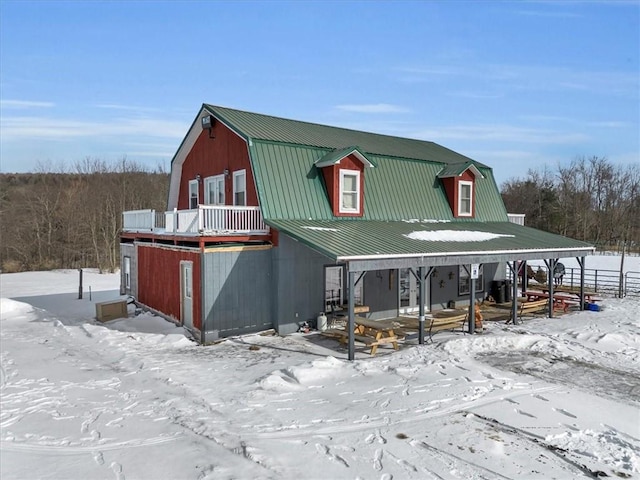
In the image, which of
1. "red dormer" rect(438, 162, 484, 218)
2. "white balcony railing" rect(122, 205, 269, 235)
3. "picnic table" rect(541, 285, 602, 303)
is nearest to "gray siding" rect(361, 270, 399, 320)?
"white balcony railing" rect(122, 205, 269, 235)

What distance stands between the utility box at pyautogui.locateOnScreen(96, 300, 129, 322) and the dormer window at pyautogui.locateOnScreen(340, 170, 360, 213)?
30.0 feet

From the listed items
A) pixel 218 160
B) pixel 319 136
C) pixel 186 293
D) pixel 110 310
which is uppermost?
pixel 319 136

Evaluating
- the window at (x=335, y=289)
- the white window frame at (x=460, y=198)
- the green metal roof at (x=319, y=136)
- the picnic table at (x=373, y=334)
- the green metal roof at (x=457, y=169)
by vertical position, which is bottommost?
the picnic table at (x=373, y=334)

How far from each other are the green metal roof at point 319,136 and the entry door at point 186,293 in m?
4.72

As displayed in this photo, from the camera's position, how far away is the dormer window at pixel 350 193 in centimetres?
1647

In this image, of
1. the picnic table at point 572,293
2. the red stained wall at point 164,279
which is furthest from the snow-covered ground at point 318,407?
the picnic table at point 572,293

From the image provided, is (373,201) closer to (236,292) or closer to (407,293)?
(407,293)

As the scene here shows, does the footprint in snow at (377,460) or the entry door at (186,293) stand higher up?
the entry door at (186,293)

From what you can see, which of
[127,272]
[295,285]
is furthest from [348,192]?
[127,272]

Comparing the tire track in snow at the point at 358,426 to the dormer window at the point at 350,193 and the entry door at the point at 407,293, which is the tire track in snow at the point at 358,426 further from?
the dormer window at the point at 350,193

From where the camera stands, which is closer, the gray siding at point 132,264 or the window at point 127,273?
the gray siding at point 132,264

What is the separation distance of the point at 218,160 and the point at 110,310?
696 cm

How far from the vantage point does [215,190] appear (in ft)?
60.0

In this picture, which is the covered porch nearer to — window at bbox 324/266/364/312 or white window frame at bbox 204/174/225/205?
window at bbox 324/266/364/312
